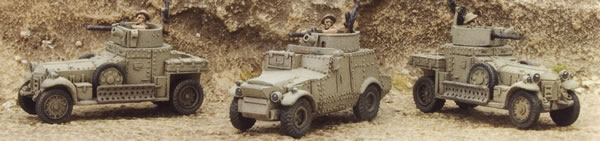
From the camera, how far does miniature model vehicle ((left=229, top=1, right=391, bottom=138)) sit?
50.4 feet

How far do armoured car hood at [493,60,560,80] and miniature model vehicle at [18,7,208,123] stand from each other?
5.33 m

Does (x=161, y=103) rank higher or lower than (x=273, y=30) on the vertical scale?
lower

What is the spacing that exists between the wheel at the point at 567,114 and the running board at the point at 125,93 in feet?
23.2

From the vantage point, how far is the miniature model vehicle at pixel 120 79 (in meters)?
16.5

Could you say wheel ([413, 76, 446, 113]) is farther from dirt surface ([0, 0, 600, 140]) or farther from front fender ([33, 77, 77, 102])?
front fender ([33, 77, 77, 102])

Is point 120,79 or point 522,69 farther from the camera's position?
point 120,79

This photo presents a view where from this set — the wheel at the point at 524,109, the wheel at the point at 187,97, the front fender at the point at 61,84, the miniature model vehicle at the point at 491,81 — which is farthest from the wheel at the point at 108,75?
the wheel at the point at 524,109

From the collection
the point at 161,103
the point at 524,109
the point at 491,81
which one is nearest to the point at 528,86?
the point at 524,109

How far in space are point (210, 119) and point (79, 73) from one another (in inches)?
98.6

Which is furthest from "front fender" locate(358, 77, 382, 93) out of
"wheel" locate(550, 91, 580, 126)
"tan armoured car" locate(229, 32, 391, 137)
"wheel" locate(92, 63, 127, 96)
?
"wheel" locate(92, 63, 127, 96)

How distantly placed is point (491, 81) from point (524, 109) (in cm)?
86

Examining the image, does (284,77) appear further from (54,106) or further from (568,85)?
(568,85)

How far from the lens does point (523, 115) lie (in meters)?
16.5

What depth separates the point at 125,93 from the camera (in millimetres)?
17281
